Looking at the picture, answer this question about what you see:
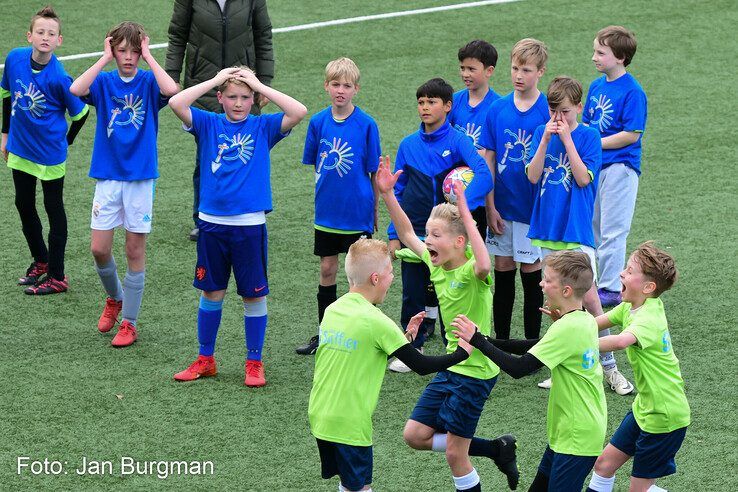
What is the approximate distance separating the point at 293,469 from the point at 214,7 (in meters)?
4.52

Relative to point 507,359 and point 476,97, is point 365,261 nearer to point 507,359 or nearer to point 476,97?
point 507,359

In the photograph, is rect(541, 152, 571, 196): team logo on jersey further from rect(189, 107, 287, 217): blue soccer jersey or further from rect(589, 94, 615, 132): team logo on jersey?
rect(189, 107, 287, 217): blue soccer jersey

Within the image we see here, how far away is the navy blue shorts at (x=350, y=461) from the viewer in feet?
18.2

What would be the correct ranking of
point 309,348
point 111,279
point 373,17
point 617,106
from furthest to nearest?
point 373,17
point 617,106
point 111,279
point 309,348

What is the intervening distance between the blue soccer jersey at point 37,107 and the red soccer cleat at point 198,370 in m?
2.03

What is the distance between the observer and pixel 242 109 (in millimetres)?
7297

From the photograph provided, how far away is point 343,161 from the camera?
25.5 ft

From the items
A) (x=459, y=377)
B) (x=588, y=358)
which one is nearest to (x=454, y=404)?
(x=459, y=377)

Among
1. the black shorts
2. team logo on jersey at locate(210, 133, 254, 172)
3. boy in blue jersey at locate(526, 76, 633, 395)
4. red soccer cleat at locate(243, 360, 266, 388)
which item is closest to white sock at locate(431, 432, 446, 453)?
boy in blue jersey at locate(526, 76, 633, 395)

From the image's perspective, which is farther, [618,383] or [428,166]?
[428,166]

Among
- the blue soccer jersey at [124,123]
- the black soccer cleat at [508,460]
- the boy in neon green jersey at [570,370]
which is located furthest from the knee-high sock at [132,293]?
the boy in neon green jersey at [570,370]

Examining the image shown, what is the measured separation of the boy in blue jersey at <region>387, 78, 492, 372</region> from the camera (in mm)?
7516

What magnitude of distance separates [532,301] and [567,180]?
938 mm

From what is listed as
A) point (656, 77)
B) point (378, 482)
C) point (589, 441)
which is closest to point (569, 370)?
point (589, 441)
